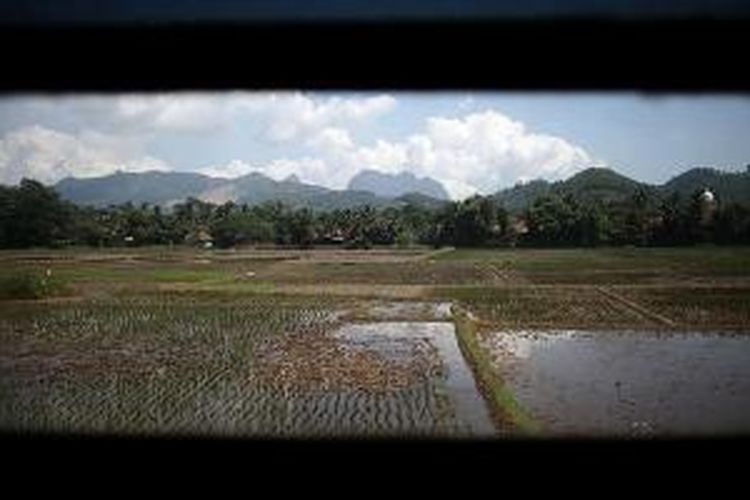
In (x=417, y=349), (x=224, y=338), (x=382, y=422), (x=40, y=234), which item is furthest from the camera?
(x=40, y=234)

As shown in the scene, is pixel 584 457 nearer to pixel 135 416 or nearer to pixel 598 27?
pixel 598 27

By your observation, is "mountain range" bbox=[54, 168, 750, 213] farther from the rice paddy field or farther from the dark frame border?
the dark frame border

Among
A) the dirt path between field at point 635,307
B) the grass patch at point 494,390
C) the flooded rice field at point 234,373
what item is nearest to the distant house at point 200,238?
the flooded rice field at point 234,373

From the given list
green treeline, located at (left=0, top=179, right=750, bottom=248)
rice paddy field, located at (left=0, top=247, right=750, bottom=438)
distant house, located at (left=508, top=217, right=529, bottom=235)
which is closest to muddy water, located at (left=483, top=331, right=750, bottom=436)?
rice paddy field, located at (left=0, top=247, right=750, bottom=438)

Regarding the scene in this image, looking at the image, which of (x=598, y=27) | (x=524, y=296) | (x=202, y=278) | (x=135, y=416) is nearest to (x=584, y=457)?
(x=598, y=27)

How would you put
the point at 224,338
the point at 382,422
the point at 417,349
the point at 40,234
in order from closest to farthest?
the point at 382,422
the point at 417,349
the point at 224,338
the point at 40,234
